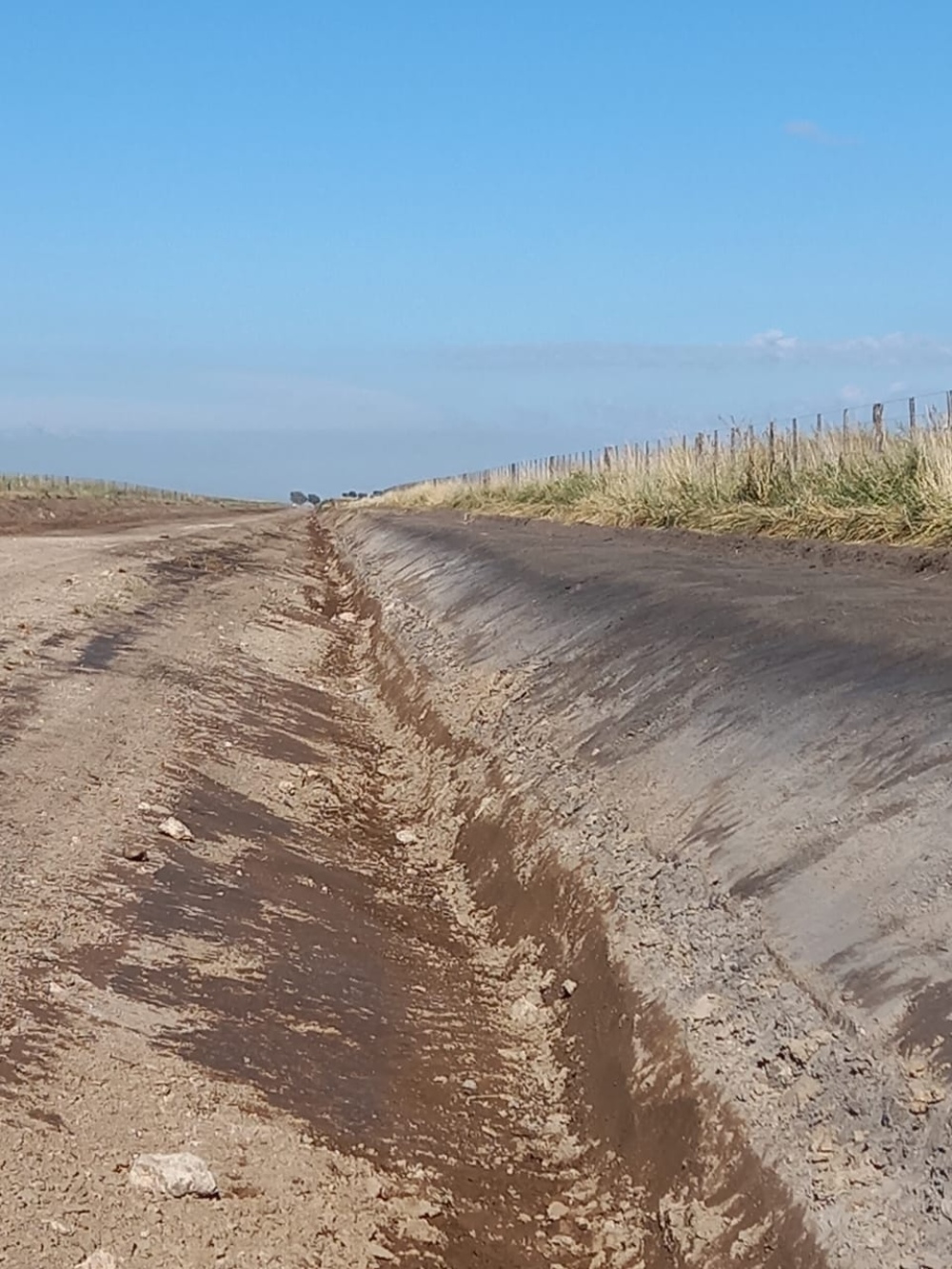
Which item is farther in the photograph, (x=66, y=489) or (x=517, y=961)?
(x=66, y=489)

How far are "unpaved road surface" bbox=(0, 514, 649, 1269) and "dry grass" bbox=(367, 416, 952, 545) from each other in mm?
6067

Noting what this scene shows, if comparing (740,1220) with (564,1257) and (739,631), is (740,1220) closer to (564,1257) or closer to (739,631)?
(564,1257)

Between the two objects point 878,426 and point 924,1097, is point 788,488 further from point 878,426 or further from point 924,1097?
point 924,1097

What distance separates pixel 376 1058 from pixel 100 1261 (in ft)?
5.63

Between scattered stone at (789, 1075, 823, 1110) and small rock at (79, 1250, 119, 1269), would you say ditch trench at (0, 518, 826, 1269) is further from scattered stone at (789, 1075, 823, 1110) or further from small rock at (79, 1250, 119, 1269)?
scattered stone at (789, 1075, 823, 1110)

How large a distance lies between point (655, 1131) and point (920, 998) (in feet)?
2.89

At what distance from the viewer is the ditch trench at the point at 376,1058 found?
3.50 metres

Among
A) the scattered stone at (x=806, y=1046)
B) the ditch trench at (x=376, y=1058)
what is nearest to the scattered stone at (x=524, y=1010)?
the ditch trench at (x=376, y=1058)

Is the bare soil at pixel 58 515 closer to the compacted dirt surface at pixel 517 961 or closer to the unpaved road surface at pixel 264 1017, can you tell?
the unpaved road surface at pixel 264 1017

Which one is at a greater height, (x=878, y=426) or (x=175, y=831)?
(x=878, y=426)

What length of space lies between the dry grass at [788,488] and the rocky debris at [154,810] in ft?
25.0

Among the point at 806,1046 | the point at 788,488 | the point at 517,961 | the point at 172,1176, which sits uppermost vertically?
the point at 788,488

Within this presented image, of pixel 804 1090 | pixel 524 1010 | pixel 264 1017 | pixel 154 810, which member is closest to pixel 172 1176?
pixel 264 1017

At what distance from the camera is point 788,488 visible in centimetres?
1841
